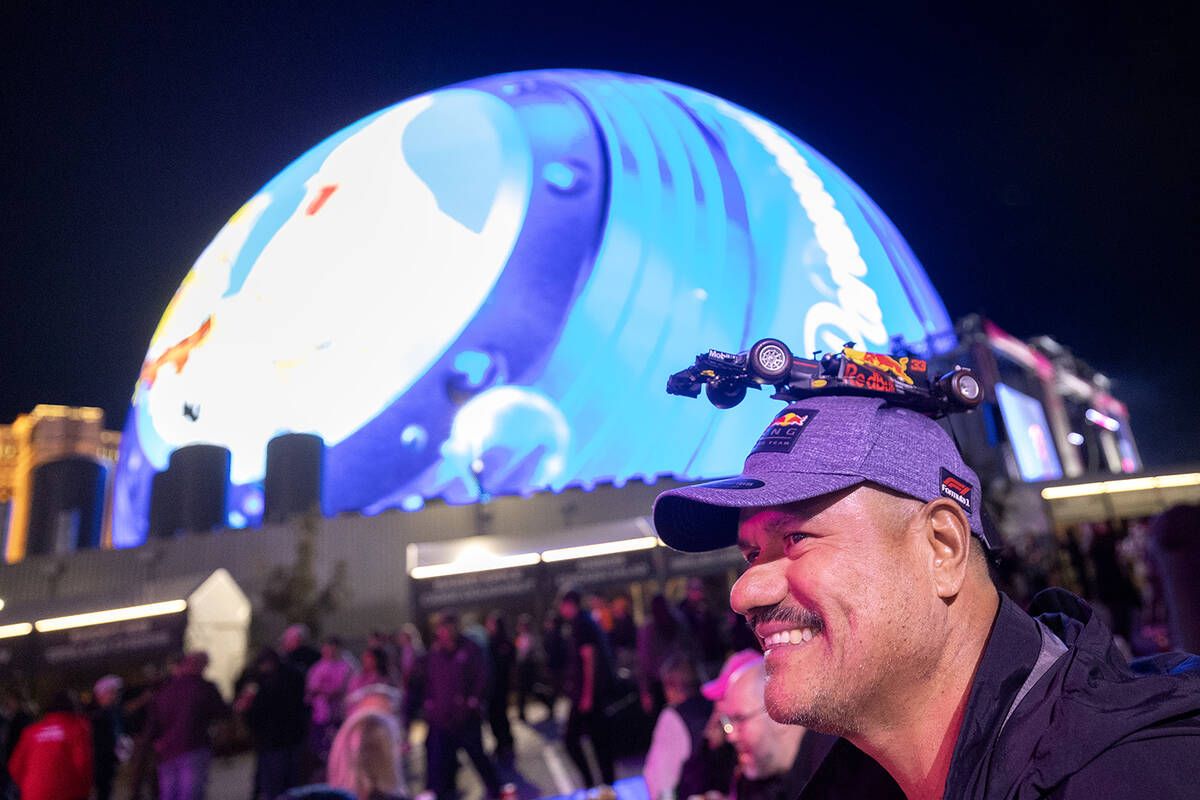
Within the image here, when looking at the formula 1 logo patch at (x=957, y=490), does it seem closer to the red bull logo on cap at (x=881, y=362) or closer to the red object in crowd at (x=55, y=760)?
the red bull logo on cap at (x=881, y=362)

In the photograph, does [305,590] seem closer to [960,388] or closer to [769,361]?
[769,361]

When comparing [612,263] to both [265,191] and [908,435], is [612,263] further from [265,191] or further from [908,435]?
[908,435]

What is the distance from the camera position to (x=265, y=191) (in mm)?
19234

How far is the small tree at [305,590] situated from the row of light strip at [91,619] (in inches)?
96.5

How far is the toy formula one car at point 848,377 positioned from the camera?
1472 mm

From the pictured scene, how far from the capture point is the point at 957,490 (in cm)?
139

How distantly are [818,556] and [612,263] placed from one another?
555 inches

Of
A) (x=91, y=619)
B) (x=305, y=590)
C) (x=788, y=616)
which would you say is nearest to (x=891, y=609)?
(x=788, y=616)

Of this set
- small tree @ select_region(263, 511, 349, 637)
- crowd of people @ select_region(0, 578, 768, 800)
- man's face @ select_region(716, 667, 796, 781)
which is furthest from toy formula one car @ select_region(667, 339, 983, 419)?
small tree @ select_region(263, 511, 349, 637)

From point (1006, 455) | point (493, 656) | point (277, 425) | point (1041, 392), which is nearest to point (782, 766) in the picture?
point (493, 656)

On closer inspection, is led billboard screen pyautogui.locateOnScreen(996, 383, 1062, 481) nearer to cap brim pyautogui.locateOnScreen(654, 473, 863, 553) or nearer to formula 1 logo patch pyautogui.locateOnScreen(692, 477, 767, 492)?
cap brim pyautogui.locateOnScreen(654, 473, 863, 553)

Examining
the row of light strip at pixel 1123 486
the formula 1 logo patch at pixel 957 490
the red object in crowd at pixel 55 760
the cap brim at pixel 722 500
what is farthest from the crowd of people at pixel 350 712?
the row of light strip at pixel 1123 486

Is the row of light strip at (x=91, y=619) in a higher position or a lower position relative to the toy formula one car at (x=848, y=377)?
higher

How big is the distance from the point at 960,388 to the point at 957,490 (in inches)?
9.1
